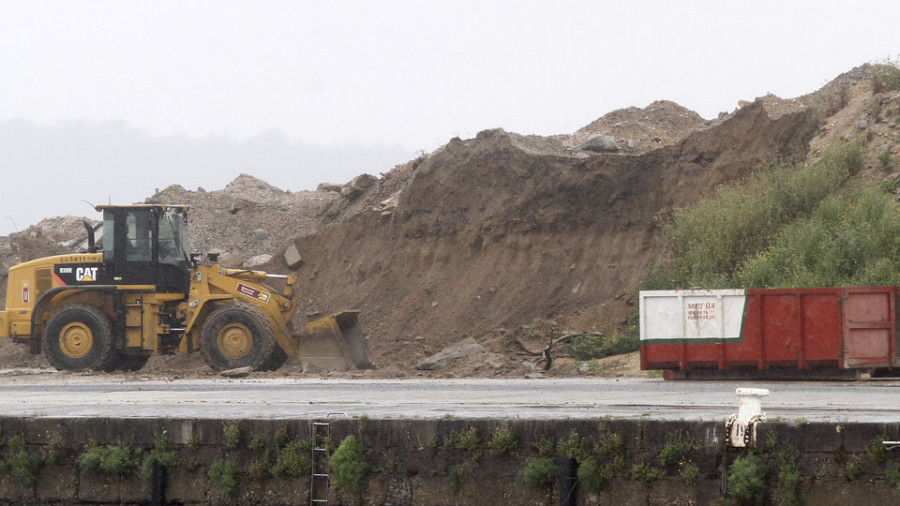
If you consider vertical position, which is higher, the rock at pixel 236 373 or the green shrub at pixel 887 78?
the green shrub at pixel 887 78

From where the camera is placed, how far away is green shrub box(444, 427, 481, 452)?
9.61m

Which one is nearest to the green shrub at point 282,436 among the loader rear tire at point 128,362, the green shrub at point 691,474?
the green shrub at point 691,474

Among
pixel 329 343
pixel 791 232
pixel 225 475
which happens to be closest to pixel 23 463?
pixel 225 475

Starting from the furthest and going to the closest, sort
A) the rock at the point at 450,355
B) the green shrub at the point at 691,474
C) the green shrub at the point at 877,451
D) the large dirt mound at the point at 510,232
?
1. the large dirt mound at the point at 510,232
2. the rock at the point at 450,355
3. the green shrub at the point at 691,474
4. the green shrub at the point at 877,451

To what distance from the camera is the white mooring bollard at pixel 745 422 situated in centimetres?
866

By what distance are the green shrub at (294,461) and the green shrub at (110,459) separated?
1.61 metres

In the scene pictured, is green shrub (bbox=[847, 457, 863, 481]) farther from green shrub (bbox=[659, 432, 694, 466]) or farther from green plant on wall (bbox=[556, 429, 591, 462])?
green plant on wall (bbox=[556, 429, 591, 462])

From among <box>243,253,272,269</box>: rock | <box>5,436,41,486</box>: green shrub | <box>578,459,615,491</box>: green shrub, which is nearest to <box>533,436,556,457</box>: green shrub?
<box>578,459,615,491</box>: green shrub

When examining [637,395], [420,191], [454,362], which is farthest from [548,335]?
[637,395]

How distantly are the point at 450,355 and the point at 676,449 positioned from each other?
2096 centimetres

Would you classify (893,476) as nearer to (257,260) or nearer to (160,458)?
(160,458)

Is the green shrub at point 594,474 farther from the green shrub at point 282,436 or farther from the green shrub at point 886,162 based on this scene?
the green shrub at point 886,162

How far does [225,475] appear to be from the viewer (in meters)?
10.4

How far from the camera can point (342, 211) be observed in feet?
144
